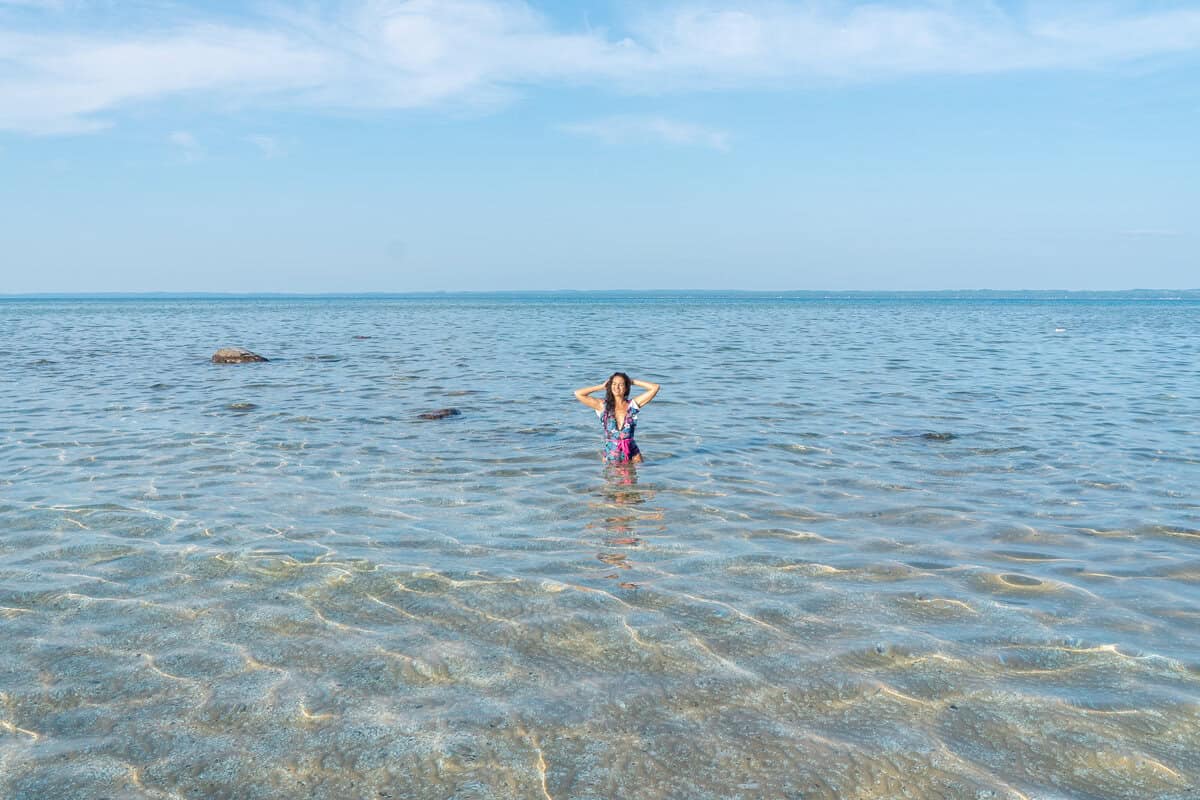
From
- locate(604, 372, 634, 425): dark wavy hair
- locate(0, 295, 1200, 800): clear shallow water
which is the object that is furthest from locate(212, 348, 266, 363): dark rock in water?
locate(604, 372, 634, 425): dark wavy hair

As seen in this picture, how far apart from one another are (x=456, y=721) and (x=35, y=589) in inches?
167

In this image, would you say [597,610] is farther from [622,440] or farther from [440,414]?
[440,414]

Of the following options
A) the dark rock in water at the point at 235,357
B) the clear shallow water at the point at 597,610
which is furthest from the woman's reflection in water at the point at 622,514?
the dark rock in water at the point at 235,357

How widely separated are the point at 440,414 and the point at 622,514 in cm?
752

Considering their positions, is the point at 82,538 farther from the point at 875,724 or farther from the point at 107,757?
the point at 875,724

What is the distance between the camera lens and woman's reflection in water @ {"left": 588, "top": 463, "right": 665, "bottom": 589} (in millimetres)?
8047

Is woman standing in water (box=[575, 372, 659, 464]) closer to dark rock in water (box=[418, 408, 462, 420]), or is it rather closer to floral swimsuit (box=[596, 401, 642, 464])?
floral swimsuit (box=[596, 401, 642, 464])

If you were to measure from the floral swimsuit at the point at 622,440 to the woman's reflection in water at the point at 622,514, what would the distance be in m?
0.17

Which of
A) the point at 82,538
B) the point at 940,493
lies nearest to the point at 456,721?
the point at 82,538

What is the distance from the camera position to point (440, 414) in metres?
16.2

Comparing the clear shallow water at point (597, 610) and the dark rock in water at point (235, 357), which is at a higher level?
the dark rock in water at point (235, 357)

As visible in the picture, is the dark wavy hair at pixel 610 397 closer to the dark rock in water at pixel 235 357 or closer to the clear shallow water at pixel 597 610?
the clear shallow water at pixel 597 610

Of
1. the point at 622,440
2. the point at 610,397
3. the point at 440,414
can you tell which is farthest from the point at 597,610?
the point at 440,414

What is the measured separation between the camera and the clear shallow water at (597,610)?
450 cm
